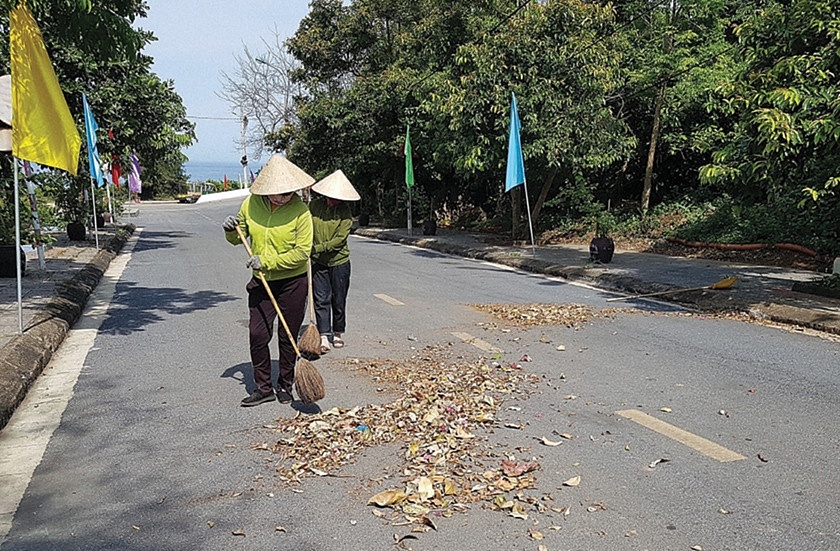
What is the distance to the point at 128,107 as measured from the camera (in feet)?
63.6

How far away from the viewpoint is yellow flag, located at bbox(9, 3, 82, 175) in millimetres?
6848

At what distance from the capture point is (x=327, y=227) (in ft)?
23.4

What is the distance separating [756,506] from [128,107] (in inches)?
758

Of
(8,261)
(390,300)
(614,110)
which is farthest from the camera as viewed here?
(614,110)

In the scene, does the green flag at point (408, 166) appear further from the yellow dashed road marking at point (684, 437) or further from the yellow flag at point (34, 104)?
the yellow dashed road marking at point (684, 437)

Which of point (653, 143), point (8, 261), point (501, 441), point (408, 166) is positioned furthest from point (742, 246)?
point (8, 261)

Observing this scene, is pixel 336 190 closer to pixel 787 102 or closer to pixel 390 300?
pixel 390 300

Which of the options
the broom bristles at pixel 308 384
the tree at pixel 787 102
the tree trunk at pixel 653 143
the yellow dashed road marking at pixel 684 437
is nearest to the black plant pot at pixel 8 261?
the broom bristles at pixel 308 384

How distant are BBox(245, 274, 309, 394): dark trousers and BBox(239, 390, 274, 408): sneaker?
3cm

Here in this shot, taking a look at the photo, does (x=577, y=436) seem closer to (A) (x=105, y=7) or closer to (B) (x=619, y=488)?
(B) (x=619, y=488)

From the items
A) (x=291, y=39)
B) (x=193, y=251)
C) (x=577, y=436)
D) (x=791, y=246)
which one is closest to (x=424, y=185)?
(x=291, y=39)

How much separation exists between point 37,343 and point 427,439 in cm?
433

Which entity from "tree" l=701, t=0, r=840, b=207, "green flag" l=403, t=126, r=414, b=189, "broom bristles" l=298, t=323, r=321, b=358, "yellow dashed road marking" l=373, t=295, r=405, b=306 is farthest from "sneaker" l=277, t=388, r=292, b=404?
"green flag" l=403, t=126, r=414, b=189

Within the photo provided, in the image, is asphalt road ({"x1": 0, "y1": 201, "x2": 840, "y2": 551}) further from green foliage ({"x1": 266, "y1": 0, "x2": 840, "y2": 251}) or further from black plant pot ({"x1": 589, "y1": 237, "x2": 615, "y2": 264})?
black plant pot ({"x1": 589, "y1": 237, "x2": 615, "y2": 264})
